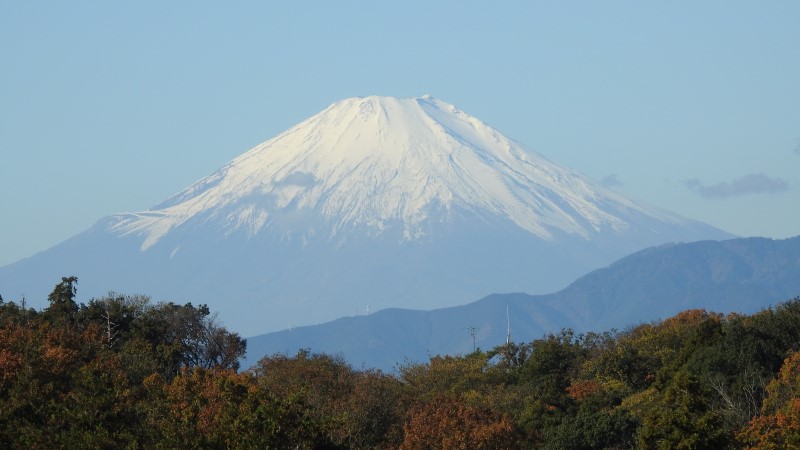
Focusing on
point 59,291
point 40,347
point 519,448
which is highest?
point 59,291

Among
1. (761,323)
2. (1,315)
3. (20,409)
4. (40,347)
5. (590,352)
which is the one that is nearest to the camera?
(20,409)

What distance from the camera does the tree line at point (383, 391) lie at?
3903 centimetres

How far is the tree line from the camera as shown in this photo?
39031mm

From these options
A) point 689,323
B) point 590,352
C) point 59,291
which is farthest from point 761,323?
point 59,291

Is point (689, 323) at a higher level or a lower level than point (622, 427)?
higher

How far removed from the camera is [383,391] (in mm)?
55594

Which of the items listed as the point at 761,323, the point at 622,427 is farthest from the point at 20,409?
the point at 761,323

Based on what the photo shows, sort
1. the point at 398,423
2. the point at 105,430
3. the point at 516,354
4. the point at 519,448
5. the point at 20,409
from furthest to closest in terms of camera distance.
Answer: the point at 516,354, the point at 398,423, the point at 519,448, the point at 20,409, the point at 105,430

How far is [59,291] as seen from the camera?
74375 mm

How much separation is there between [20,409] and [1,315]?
973 inches

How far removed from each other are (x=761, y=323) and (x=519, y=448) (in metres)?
26.0

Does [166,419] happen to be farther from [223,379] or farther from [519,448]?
[519,448]

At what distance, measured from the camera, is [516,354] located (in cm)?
8881

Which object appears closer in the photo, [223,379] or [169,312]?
[223,379]
